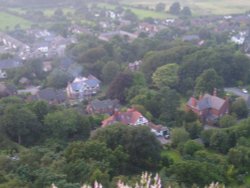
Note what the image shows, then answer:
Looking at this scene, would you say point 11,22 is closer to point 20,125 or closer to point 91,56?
point 91,56

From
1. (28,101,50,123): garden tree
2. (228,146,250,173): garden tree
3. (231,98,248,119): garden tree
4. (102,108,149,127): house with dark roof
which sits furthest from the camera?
(231,98,248,119): garden tree

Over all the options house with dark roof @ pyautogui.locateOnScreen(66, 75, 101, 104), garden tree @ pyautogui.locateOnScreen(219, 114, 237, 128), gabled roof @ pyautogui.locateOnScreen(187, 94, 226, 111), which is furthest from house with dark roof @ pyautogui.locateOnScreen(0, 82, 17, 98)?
garden tree @ pyautogui.locateOnScreen(219, 114, 237, 128)

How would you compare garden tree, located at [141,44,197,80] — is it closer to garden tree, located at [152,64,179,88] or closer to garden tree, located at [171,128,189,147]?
garden tree, located at [152,64,179,88]

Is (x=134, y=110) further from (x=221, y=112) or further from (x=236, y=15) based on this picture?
(x=236, y=15)

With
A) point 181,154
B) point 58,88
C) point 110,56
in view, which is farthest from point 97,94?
point 181,154

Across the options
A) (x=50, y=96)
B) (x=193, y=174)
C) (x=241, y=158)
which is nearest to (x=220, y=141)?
(x=241, y=158)
